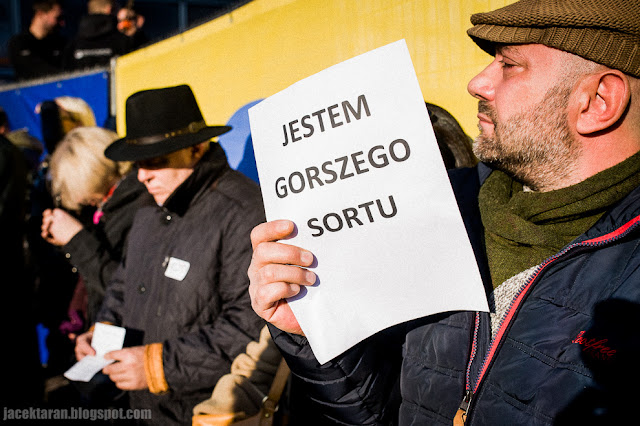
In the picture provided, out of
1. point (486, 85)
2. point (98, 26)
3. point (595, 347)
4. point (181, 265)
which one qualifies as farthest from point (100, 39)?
point (595, 347)

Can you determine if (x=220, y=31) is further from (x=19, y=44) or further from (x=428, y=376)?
(x=19, y=44)

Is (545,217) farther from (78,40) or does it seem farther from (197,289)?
(78,40)

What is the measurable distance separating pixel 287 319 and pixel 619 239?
0.77 metres

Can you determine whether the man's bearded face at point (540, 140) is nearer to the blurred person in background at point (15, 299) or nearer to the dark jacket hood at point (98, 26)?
the blurred person in background at point (15, 299)

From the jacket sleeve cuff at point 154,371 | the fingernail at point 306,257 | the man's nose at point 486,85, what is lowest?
the jacket sleeve cuff at point 154,371

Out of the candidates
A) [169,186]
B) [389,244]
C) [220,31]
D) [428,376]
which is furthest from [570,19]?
[220,31]

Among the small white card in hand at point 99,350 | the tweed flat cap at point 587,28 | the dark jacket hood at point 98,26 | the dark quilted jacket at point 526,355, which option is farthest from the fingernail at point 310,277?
the dark jacket hood at point 98,26

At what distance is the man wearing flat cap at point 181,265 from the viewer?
6.54 feet

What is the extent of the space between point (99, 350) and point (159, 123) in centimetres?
111

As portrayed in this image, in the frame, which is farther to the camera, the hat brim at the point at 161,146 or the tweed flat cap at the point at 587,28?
the hat brim at the point at 161,146

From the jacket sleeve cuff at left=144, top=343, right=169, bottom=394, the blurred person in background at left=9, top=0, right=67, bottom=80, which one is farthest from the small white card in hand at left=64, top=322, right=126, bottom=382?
the blurred person in background at left=9, top=0, right=67, bottom=80

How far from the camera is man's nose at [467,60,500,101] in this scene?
1.22 metres

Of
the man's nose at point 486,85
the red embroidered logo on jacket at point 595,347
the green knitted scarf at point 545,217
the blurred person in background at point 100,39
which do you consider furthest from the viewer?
the blurred person in background at point 100,39

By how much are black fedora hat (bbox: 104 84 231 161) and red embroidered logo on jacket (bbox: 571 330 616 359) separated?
1.79 metres
